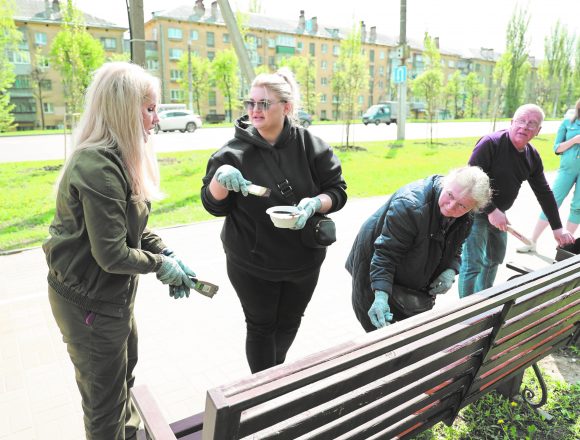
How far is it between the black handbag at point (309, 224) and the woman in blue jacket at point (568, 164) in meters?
4.11

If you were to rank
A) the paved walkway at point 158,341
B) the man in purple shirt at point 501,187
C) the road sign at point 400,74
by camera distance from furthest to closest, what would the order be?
the road sign at point 400,74
the man in purple shirt at point 501,187
the paved walkway at point 158,341

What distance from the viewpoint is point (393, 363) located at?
1.53 m

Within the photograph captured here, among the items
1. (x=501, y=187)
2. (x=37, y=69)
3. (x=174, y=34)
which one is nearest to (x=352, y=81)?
(x=501, y=187)

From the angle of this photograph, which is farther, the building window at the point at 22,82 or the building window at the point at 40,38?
the building window at the point at 40,38

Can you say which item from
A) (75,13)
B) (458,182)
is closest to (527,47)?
(75,13)

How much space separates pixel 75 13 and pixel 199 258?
1141 cm

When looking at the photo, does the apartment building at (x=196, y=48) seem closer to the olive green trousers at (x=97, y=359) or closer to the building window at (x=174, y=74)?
the building window at (x=174, y=74)

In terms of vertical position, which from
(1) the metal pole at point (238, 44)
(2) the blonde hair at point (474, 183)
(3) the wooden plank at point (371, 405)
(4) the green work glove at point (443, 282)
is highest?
(1) the metal pole at point (238, 44)

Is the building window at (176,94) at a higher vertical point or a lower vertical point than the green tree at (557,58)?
lower

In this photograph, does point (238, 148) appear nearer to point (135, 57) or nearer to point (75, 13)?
point (135, 57)

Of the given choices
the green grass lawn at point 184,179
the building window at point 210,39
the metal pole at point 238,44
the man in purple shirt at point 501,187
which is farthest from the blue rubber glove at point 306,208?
the building window at point 210,39

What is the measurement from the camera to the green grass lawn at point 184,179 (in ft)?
22.9

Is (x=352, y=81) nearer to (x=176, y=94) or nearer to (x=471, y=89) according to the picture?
(x=176, y=94)

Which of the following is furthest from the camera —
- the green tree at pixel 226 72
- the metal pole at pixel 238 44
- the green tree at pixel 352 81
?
the green tree at pixel 226 72
